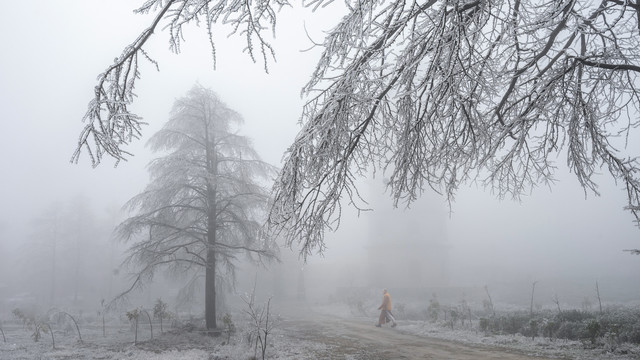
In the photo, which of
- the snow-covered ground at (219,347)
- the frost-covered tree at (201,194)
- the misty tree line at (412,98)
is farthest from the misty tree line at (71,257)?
the misty tree line at (412,98)

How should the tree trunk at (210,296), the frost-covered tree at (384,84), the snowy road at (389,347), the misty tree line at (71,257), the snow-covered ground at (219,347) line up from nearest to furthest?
the frost-covered tree at (384,84), the snow-covered ground at (219,347), the snowy road at (389,347), the tree trunk at (210,296), the misty tree line at (71,257)

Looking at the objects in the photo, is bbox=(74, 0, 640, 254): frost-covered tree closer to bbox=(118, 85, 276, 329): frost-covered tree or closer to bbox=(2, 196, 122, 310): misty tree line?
bbox=(118, 85, 276, 329): frost-covered tree

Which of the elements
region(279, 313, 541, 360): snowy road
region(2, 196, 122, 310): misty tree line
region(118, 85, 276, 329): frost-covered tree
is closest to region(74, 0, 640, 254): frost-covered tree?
region(279, 313, 541, 360): snowy road

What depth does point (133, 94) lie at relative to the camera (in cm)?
369

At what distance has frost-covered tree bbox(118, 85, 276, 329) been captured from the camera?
12.1 metres

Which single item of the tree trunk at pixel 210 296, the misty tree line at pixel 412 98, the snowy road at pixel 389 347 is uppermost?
the misty tree line at pixel 412 98

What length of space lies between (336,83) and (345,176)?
0.90 metres

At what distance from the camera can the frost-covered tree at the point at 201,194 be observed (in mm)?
12086

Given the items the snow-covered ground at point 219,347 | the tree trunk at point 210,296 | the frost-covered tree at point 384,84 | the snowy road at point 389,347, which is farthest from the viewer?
the tree trunk at point 210,296

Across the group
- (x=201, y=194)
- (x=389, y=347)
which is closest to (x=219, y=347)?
(x=389, y=347)

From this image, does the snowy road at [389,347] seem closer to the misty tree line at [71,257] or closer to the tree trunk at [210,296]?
the tree trunk at [210,296]

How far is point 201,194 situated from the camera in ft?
42.7

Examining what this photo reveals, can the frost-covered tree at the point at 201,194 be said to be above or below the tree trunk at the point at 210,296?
above

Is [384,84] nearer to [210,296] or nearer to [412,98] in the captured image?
[412,98]
